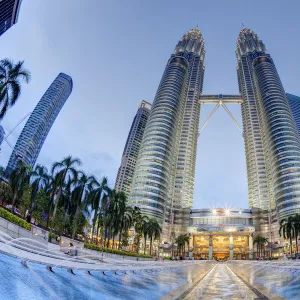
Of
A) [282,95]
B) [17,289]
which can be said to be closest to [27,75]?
[17,289]

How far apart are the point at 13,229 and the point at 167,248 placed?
137582 mm

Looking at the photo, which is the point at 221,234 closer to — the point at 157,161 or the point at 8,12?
the point at 157,161

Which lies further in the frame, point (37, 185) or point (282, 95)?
point (282, 95)

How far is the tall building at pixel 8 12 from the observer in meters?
100

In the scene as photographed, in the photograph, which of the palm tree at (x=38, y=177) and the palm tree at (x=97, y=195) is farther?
the palm tree at (x=38, y=177)

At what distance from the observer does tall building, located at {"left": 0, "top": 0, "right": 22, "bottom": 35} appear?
10031 centimetres

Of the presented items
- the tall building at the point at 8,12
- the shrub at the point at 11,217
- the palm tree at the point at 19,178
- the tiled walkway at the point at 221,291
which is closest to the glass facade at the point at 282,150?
the palm tree at the point at 19,178

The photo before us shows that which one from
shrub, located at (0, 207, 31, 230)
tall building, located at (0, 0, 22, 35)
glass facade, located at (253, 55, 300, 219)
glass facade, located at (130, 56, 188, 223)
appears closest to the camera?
shrub, located at (0, 207, 31, 230)

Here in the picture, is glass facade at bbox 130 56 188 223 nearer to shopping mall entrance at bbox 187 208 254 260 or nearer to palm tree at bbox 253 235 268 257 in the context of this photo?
shopping mall entrance at bbox 187 208 254 260

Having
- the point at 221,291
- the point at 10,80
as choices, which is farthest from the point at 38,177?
the point at 221,291

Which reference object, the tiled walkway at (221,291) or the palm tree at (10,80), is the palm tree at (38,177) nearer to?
the palm tree at (10,80)

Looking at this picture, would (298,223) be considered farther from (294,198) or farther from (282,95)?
(282,95)

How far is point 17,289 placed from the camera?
6.39 m

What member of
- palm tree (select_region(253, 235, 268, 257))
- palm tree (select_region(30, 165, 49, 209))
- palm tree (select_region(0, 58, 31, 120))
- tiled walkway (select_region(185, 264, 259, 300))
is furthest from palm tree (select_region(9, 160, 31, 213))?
palm tree (select_region(253, 235, 268, 257))
